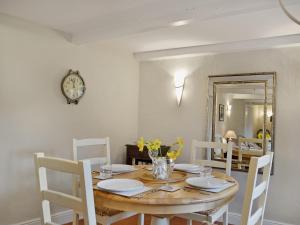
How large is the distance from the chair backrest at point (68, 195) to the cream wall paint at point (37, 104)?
4.24 feet

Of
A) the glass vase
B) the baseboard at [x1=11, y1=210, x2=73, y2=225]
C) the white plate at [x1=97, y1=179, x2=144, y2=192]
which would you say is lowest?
the baseboard at [x1=11, y1=210, x2=73, y2=225]

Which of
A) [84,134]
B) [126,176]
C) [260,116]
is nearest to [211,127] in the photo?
[260,116]

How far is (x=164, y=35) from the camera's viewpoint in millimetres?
3291

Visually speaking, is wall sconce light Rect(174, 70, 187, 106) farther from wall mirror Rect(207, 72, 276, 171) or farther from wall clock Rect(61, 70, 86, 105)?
wall clock Rect(61, 70, 86, 105)


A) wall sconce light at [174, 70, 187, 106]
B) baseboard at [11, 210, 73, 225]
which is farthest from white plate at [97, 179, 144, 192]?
wall sconce light at [174, 70, 187, 106]

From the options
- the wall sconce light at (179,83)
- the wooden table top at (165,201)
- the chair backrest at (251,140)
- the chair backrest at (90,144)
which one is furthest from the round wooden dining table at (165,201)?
the wall sconce light at (179,83)

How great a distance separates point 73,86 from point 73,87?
1cm

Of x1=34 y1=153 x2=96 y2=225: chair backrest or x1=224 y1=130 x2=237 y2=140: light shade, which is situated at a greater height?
x1=224 y1=130 x2=237 y2=140: light shade

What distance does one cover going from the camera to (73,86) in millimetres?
3398

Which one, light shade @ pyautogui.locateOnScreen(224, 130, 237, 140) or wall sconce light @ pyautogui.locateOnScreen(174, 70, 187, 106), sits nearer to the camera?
light shade @ pyautogui.locateOnScreen(224, 130, 237, 140)

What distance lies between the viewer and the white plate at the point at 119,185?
5.92 feet

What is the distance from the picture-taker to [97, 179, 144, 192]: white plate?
1.80 m

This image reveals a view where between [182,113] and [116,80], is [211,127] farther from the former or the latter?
[116,80]

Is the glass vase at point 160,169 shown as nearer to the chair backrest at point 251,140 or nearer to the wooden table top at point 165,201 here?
the wooden table top at point 165,201
